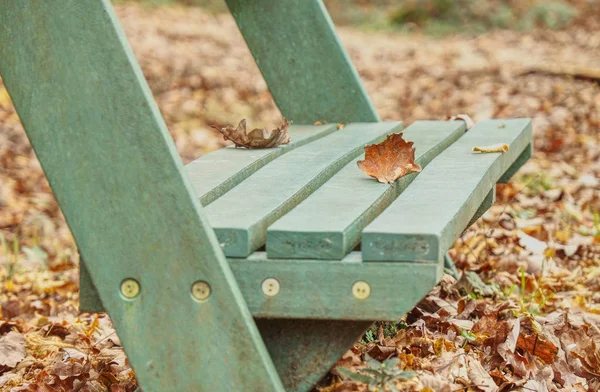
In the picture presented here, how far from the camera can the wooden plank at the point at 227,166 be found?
1.86 metres

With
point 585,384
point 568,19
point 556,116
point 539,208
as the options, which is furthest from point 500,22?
point 585,384

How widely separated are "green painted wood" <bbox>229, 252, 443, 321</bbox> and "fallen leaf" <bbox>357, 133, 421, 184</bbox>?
47cm

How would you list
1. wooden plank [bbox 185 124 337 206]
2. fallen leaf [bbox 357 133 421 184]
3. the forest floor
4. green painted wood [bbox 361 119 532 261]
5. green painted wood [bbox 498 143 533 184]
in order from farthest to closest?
green painted wood [bbox 498 143 533 184] < the forest floor < fallen leaf [bbox 357 133 421 184] < wooden plank [bbox 185 124 337 206] < green painted wood [bbox 361 119 532 261]

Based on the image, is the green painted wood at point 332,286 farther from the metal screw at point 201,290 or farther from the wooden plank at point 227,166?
the wooden plank at point 227,166

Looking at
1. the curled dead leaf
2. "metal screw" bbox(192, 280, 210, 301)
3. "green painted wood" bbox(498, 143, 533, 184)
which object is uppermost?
"metal screw" bbox(192, 280, 210, 301)

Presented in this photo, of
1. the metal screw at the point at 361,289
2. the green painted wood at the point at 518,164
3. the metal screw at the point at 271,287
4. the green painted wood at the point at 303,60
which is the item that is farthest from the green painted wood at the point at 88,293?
the green painted wood at the point at 518,164

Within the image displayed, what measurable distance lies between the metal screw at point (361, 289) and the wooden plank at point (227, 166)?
0.42 metres

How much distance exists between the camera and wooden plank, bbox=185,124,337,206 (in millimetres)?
1860

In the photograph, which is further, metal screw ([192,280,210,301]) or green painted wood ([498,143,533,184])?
green painted wood ([498,143,533,184])

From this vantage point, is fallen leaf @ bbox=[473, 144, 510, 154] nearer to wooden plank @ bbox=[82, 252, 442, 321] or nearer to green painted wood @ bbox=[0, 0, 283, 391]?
wooden plank @ bbox=[82, 252, 442, 321]

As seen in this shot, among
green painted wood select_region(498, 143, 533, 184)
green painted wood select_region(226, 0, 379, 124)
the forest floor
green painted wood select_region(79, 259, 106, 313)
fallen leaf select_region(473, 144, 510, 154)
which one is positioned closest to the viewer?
green painted wood select_region(79, 259, 106, 313)

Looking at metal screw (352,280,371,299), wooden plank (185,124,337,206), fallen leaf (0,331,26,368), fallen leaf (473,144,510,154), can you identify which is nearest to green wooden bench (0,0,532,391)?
metal screw (352,280,371,299)

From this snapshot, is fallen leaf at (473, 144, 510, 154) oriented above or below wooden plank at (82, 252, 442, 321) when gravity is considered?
below

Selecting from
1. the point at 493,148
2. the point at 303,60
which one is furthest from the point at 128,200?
the point at 303,60
